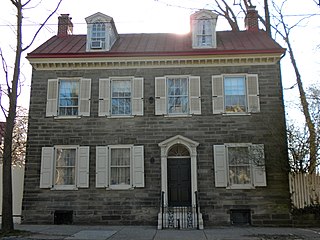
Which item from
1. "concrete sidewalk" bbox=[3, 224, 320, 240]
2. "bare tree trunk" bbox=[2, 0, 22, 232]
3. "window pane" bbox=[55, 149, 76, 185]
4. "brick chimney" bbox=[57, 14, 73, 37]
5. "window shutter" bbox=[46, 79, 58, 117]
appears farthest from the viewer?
"brick chimney" bbox=[57, 14, 73, 37]

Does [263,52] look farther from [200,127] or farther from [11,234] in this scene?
[11,234]

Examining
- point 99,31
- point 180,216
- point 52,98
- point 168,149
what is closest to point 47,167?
point 52,98

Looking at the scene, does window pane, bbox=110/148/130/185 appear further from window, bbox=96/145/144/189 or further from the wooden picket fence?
the wooden picket fence

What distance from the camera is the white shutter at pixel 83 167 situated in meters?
14.5

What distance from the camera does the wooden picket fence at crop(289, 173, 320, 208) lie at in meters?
14.0

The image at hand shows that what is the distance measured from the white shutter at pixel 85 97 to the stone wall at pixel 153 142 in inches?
7.4

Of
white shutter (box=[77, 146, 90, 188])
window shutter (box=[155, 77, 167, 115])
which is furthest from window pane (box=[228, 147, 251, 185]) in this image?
white shutter (box=[77, 146, 90, 188])

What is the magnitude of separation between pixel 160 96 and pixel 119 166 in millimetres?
3242

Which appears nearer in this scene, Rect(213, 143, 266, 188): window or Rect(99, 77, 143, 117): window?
Rect(213, 143, 266, 188): window

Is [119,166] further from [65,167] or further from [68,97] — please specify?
[68,97]

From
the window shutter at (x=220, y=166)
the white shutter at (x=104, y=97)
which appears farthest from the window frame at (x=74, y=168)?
the window shutter at (x=220, y=166)

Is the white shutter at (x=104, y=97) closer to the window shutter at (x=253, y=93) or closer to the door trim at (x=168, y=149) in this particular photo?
the door trim at (x=168, y=149)

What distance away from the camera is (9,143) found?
39.2ft

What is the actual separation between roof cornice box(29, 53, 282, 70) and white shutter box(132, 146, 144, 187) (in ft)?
11.6
